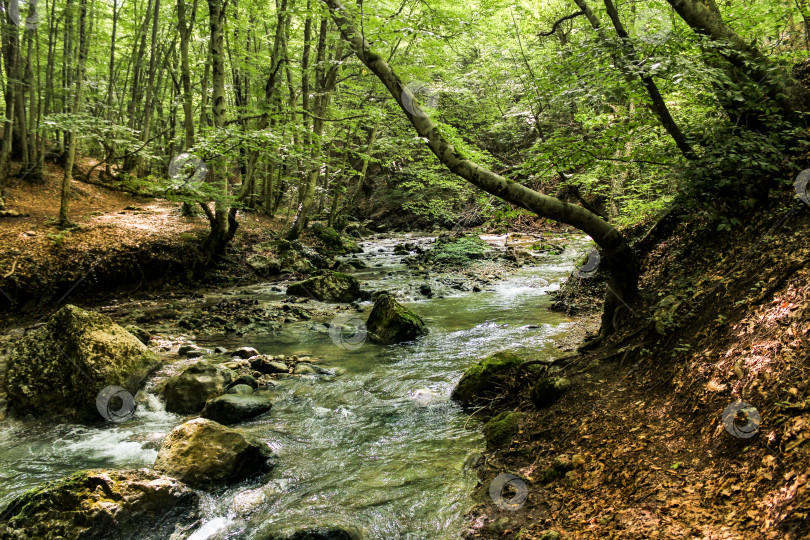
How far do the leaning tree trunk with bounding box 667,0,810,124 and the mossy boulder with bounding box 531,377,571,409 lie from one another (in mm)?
3638

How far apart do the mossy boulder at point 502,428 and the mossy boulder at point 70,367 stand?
4746mm

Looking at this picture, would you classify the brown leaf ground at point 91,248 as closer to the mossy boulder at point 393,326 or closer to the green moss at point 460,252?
the mossy boulder at point 393,326

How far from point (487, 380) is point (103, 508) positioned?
4.10 metres

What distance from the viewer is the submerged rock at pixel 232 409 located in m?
5.28

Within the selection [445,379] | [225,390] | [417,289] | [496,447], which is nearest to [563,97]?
[496,447]

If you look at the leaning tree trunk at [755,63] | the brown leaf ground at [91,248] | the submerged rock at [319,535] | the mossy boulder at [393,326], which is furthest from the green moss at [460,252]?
the submerged rock at [319,535]

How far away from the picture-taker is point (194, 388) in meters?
5.70

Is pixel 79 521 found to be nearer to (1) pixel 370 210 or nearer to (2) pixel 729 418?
(2) pixel 729 418

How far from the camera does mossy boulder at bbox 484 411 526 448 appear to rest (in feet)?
13.9

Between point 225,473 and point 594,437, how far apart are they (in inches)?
133

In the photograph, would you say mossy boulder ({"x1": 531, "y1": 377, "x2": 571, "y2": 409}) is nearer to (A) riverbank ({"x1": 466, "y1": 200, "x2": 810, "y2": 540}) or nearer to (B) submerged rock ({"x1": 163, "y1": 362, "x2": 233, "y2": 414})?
(A) riverbank ({"x1": 466, "y1": 200, "x2": 810, "y2": 540})

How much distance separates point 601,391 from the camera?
13.5 ft

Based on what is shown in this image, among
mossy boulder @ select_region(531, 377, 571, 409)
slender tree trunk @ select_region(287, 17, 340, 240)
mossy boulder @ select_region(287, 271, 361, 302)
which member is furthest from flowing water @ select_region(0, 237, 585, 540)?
slender tree trunk @ select_region(287, 17, 340, 240)

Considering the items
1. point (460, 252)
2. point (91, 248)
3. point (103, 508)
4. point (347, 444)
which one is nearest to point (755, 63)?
point (347, 444)
